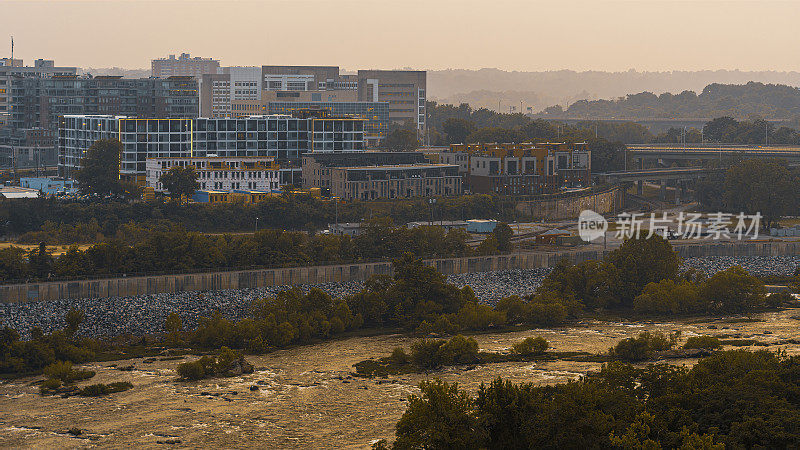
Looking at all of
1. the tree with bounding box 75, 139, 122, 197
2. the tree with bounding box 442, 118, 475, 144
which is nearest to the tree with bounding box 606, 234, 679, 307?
the tree with bounding box 75, 139, 122, 197

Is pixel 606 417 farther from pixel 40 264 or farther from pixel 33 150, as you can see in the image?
pixel 33 150

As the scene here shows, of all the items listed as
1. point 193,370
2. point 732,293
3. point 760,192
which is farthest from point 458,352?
point 760,192

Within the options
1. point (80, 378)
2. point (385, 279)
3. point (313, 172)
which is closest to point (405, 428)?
point (80, 378)

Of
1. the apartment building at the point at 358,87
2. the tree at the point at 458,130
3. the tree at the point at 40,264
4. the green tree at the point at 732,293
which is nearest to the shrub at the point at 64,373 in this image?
the tree at the point at 40,264

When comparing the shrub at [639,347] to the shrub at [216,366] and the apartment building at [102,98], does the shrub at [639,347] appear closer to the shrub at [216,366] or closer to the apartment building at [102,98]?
the shrub at [216,366]

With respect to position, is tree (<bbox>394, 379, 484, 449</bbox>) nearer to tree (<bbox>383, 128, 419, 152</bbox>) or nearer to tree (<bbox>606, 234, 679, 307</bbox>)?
tree (<bbox>606, 234, 679, 307</bbox>)
